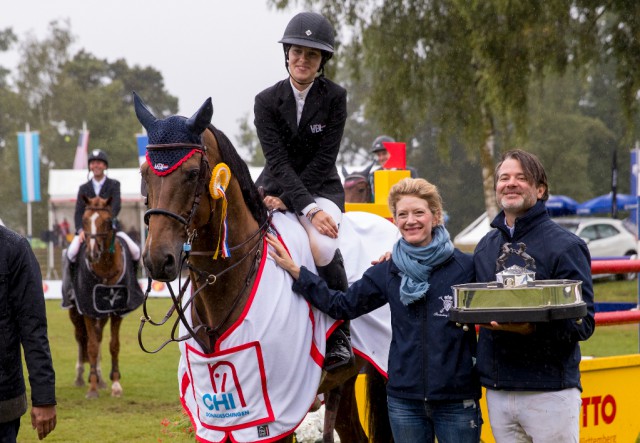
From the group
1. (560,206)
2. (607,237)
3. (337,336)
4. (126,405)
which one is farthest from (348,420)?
(560,206)

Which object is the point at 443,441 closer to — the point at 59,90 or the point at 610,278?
the point at 610,278

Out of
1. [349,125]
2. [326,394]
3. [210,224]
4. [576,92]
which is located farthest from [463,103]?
[349,125]

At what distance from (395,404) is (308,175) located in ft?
4.87

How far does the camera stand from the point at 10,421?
3.87 metres

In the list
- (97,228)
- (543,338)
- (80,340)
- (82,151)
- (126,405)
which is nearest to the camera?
(543,338)

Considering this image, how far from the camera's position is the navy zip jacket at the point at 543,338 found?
3.80m

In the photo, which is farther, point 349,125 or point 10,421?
point 349,125

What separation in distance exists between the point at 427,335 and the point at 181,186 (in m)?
1.32

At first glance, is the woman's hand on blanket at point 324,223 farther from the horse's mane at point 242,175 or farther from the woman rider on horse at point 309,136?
the horse's mane at point 242,175

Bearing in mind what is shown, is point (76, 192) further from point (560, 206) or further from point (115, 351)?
point (115, 351)

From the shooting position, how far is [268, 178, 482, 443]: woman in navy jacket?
400 centimetres

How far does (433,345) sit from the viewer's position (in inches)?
159

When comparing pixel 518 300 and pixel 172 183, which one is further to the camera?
pixel 172 183

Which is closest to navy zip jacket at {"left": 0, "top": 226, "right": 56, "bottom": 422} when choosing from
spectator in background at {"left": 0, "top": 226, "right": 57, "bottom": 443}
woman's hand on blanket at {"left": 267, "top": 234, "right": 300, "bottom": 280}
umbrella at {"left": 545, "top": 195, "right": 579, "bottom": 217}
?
spectator in background at {"left": 0, "top": 226, "right": 57, "bottom": 443}
